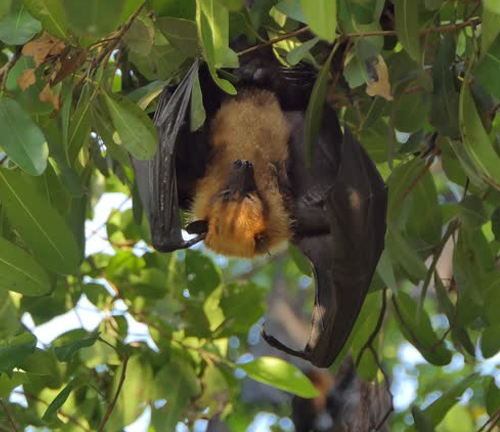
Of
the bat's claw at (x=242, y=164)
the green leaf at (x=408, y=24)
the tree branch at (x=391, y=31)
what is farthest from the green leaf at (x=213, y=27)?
the bat's claw at (x=242, y=164)

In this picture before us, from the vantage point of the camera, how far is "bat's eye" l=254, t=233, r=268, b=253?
3.37 m

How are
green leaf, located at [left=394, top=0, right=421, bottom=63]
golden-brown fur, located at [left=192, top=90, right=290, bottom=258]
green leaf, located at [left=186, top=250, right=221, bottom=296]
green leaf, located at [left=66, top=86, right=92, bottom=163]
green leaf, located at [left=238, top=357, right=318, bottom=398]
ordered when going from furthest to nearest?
green leaf, located at [left=186, top=250, right=221, bottom=296], golden-brown fur, located at [left=192, top=90, right=290, bottom=258], green leaf, located at [left=238, top=357, right=318, bottom=398], green leaf, located at [left=66, top=86, right=92, bottom=163], green leaf, located at [left=394, top=0, right=421, bottom=63]

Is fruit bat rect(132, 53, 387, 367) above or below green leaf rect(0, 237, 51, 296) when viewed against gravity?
below

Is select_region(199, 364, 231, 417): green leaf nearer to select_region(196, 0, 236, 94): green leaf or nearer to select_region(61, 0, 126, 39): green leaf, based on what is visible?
select_region(196, 0, 236, 94): green leaf

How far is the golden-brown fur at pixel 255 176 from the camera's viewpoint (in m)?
3.33

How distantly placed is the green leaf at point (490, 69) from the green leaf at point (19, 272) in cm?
122

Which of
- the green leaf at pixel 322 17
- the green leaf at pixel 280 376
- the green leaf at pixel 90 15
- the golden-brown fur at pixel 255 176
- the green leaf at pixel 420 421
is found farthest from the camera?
the golden-brown fur at pixel 255 176

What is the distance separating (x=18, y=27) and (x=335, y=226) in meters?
1.12

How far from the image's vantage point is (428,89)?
112 inches

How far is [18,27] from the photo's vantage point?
2.41m

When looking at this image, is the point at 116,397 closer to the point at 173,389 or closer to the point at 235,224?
the point at 173,389

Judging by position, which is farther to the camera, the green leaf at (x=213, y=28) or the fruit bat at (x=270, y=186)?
the fruit bat at (x=270, y=186)

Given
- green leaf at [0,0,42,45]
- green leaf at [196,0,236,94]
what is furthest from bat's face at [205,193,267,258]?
green leaf at [196,0,236,94]

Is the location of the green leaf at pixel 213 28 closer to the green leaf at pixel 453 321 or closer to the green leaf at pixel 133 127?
the green leaf at pixel 133 127
